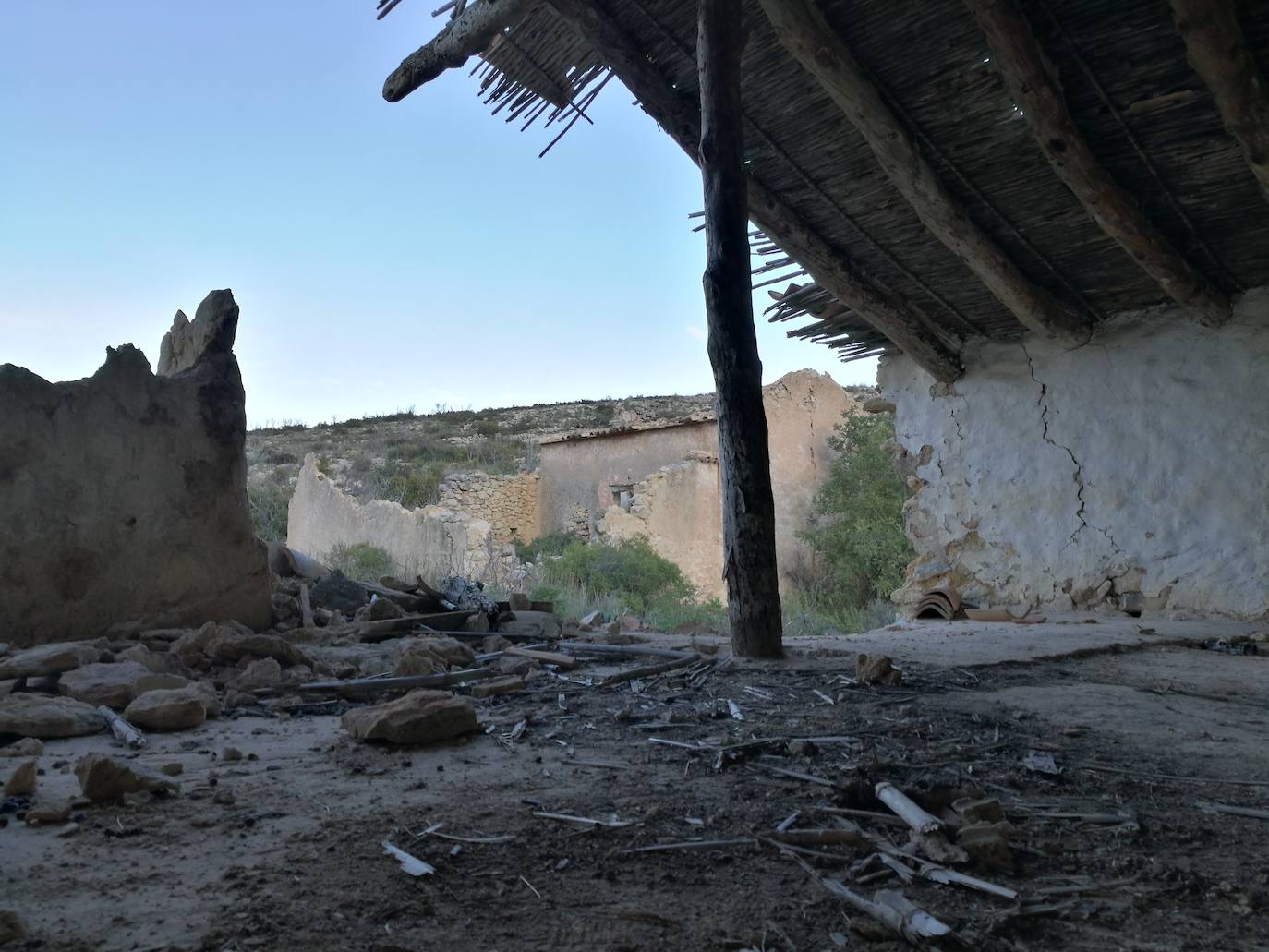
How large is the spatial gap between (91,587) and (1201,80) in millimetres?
5791

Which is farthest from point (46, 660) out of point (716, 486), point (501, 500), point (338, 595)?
point (501, 500)

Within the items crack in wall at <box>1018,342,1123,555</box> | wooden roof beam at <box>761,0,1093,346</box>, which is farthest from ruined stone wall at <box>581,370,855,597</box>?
wooden roof beam at <box>761,0,1093,346</box>

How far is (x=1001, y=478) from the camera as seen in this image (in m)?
7.22

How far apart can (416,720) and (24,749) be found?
38.5 inches

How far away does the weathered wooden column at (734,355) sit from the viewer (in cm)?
429

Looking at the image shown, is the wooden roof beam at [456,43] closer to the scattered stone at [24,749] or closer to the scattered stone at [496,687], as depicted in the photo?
the scattered stone at [496,687]

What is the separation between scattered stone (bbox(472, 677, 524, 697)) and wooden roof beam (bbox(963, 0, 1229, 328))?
11.7ft

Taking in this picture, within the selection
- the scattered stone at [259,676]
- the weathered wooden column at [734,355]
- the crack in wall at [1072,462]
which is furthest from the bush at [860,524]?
the scattered stone at [259,676]

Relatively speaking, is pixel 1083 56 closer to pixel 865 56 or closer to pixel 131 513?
pixel 865 56

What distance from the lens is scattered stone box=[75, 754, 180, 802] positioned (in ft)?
6.07

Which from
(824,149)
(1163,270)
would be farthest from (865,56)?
(1163,270)

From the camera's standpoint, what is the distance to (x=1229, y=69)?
3990 mm

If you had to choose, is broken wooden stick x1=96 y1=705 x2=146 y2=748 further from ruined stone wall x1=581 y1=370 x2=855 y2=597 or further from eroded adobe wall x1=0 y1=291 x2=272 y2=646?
ruined stone wall x1=581 y1=370 x2=855 y2=597

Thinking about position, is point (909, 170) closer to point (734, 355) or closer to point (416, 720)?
A: point (734, 355)
